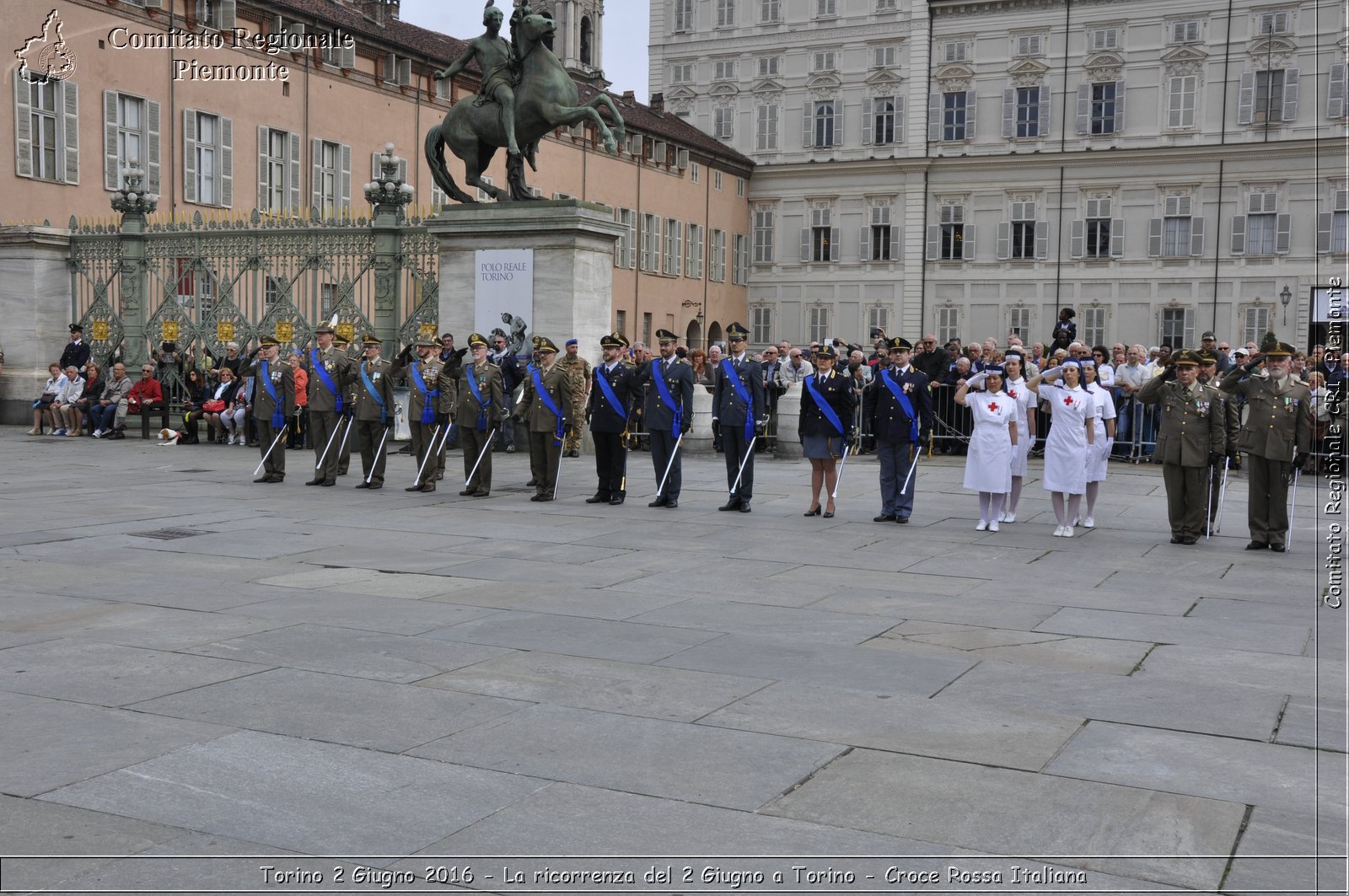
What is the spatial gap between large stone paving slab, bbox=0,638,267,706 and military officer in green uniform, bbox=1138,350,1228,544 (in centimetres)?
878

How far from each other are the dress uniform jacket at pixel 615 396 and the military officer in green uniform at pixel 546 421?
14.4 inches

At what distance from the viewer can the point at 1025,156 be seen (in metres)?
50.2

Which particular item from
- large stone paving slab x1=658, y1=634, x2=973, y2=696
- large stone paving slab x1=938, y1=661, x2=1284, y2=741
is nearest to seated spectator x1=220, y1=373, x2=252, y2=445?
large stone paving slab x1=658, y1=634, x2=973, y2=696

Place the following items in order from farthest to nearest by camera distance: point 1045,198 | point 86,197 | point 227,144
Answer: point 1045,198, point 227,144, point 86,197

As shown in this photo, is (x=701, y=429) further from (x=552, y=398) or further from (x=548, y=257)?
(x=552, y=398)

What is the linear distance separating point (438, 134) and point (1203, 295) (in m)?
35.0

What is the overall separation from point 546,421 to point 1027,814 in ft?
33.6

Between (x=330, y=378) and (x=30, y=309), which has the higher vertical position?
(x=30, y=309)

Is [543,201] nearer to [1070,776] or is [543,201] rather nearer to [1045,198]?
[1070,776]

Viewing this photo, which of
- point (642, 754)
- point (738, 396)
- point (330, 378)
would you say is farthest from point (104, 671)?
point (330, 378)

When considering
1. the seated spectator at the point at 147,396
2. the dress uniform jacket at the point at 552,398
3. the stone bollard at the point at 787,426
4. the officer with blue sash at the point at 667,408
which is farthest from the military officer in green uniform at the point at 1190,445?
the seated spectator at the point at 147,396

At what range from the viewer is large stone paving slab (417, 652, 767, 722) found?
6191 mm

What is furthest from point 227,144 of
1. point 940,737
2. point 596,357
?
point 940,737

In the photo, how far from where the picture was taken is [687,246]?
5141 centimetres
